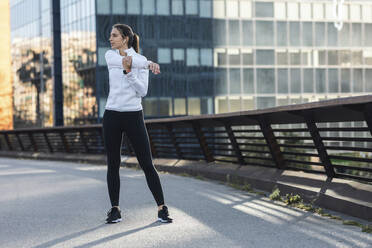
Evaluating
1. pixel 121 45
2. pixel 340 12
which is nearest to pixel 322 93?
pixel 340 12

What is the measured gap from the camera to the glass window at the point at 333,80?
53.2 m

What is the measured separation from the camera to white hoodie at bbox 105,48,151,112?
201 inches

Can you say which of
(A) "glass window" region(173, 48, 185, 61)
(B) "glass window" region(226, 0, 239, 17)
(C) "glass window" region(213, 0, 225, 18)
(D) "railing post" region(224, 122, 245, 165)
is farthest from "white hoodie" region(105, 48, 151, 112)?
(B) "glass window" region(226, 0, 239, 17)

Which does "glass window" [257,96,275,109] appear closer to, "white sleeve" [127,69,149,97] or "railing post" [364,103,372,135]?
"railing post" [364,103,372,135]

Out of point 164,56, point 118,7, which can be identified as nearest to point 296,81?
point 164,56

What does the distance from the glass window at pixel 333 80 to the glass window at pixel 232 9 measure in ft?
31.6

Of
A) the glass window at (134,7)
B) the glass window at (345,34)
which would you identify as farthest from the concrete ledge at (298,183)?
the glass window at (345,34)

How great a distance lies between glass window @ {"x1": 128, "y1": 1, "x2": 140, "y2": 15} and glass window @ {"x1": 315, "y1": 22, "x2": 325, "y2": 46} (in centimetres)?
1531

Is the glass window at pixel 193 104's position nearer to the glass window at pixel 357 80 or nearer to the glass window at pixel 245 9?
the glass window at pixel 245 9

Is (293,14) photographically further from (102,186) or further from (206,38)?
(102,186)

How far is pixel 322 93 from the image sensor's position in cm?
5306

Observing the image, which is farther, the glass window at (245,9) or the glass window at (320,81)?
the glass window at (320,81)

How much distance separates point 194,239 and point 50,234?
1.20m

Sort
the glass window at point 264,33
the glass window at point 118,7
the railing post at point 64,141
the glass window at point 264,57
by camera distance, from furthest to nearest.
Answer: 1. the glass window at point 264,57
2. the glass window at point 264,33
3. the glass window at point 118,7
4. the railing post at point 64,141
